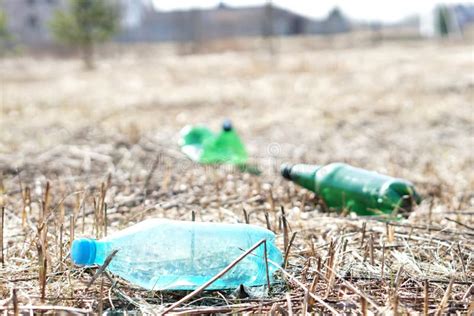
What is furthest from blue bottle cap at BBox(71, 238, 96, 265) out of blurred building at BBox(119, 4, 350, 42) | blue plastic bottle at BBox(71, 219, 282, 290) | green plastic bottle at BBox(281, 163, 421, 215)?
blurred building at BBox(119, 4, 350, 42)

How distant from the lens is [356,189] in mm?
2727

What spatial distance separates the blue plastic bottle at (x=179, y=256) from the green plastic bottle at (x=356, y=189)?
95 centimetres

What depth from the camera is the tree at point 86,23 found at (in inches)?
933

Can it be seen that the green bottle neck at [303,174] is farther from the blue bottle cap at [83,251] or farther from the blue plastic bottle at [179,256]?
the blue bottle cap at [83,251]

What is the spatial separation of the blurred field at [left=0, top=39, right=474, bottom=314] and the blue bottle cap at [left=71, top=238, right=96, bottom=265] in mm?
113

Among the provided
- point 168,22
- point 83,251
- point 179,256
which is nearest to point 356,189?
point 179,256

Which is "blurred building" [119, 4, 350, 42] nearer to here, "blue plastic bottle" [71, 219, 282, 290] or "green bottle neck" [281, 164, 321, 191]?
"green bottle neck" [281, 164, 321, 191]

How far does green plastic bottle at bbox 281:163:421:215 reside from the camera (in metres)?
2.64

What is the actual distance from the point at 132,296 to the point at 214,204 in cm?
119

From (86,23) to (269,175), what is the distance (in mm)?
21777

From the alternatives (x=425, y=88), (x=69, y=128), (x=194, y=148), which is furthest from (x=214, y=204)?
(x=425, y=88)

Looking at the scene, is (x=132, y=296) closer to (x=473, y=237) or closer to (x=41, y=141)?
(x=473, y=237)

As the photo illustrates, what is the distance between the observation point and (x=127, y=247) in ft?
5.50

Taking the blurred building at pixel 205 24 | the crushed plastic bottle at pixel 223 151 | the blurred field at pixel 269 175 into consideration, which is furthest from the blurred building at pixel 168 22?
the crushed plastic bottle at pixel 223 151
